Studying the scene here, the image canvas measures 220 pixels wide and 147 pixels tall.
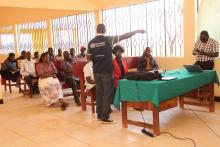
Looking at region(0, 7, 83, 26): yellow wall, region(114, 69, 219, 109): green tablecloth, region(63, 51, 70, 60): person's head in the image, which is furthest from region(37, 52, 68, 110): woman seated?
region(0, 7, 83, 26): yellow wall

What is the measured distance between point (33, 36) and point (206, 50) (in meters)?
7.36

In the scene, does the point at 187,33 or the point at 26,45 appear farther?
the point at 26,45

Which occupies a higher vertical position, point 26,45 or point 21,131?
point 26,45


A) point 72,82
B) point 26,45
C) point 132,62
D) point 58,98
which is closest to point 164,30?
point 132,62

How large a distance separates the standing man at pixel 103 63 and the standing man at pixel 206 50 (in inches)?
63.3

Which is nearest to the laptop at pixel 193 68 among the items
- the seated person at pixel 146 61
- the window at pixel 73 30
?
the seated person at pixel 146 61

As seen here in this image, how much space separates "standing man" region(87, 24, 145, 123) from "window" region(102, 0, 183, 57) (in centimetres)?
214

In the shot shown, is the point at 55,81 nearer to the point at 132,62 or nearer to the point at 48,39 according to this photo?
the point at 132,62

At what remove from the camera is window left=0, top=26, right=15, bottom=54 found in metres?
12.4

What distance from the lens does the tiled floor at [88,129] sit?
148 inches

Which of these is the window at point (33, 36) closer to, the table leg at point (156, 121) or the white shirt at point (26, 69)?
the white shirt at point (26, 69)

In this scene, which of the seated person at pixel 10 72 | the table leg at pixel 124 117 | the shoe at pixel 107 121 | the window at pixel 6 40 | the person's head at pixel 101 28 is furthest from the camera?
the window at pixel 6 40

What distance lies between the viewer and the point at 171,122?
4.52 m

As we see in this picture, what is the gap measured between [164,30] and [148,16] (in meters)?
0.54
